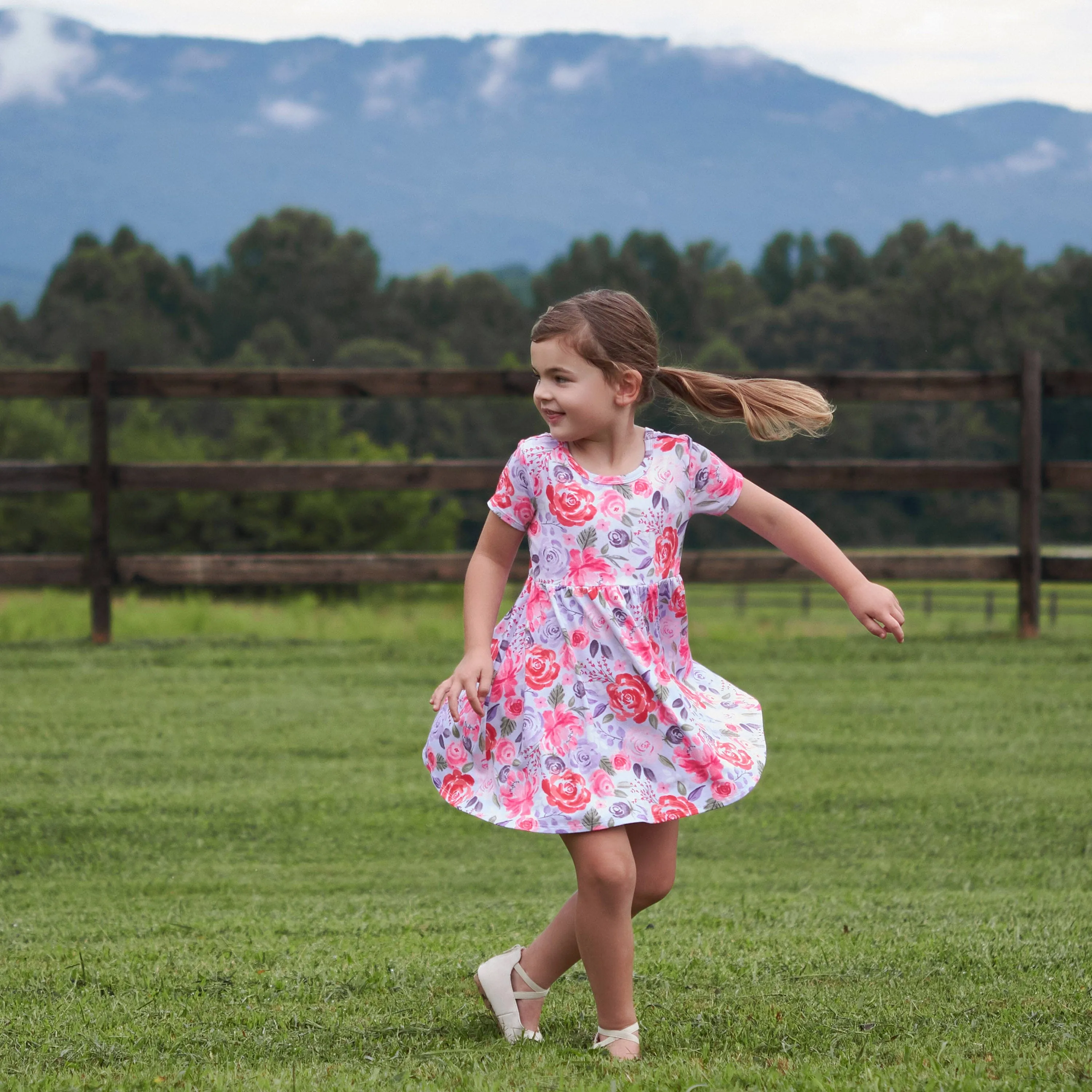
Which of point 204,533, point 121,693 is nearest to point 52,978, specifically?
point 121,693

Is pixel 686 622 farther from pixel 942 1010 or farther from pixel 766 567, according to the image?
pixel 766 567

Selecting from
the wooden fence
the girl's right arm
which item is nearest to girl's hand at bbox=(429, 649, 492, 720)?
the girl's right arm

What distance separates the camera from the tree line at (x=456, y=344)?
131 feet

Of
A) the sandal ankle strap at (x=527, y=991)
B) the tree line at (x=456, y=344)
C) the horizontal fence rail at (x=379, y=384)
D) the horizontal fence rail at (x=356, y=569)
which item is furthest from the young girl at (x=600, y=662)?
the tree line at (x=456, y=344)

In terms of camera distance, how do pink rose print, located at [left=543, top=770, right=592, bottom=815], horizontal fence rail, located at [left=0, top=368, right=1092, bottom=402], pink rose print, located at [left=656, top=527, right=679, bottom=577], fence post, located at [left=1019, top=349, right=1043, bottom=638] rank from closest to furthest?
pink rose print, located at [left=543, top=770, right=592, bottom=815] < pink rose print, located at [left=656, top=527, right=679, bottom=577] < horizontal fence rail, located at [left=0, top=368, right=1092, bottom=402] < fence post, located at [left=1019, top=349, right=1043, bottom=638]

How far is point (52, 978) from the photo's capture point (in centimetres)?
279

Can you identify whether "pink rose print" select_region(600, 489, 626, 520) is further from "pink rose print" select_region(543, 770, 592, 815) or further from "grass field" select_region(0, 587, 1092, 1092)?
"grass field" select_region(0, 587, 1092, 1092)

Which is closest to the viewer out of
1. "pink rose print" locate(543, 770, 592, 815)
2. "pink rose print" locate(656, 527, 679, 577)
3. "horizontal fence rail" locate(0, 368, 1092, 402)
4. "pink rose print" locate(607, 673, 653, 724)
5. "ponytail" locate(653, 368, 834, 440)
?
"pink rose print" locate(543, 770, 592, 815)

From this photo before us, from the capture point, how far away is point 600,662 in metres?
2.38

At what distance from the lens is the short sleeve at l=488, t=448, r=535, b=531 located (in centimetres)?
251

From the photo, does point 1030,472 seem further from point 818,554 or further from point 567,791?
point 567,791

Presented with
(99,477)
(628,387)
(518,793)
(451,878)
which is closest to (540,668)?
(518,793)

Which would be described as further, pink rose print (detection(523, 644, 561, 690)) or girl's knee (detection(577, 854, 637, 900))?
pink rose print (detection(523, 644, 561, 690))

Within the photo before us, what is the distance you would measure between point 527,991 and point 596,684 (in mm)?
600
